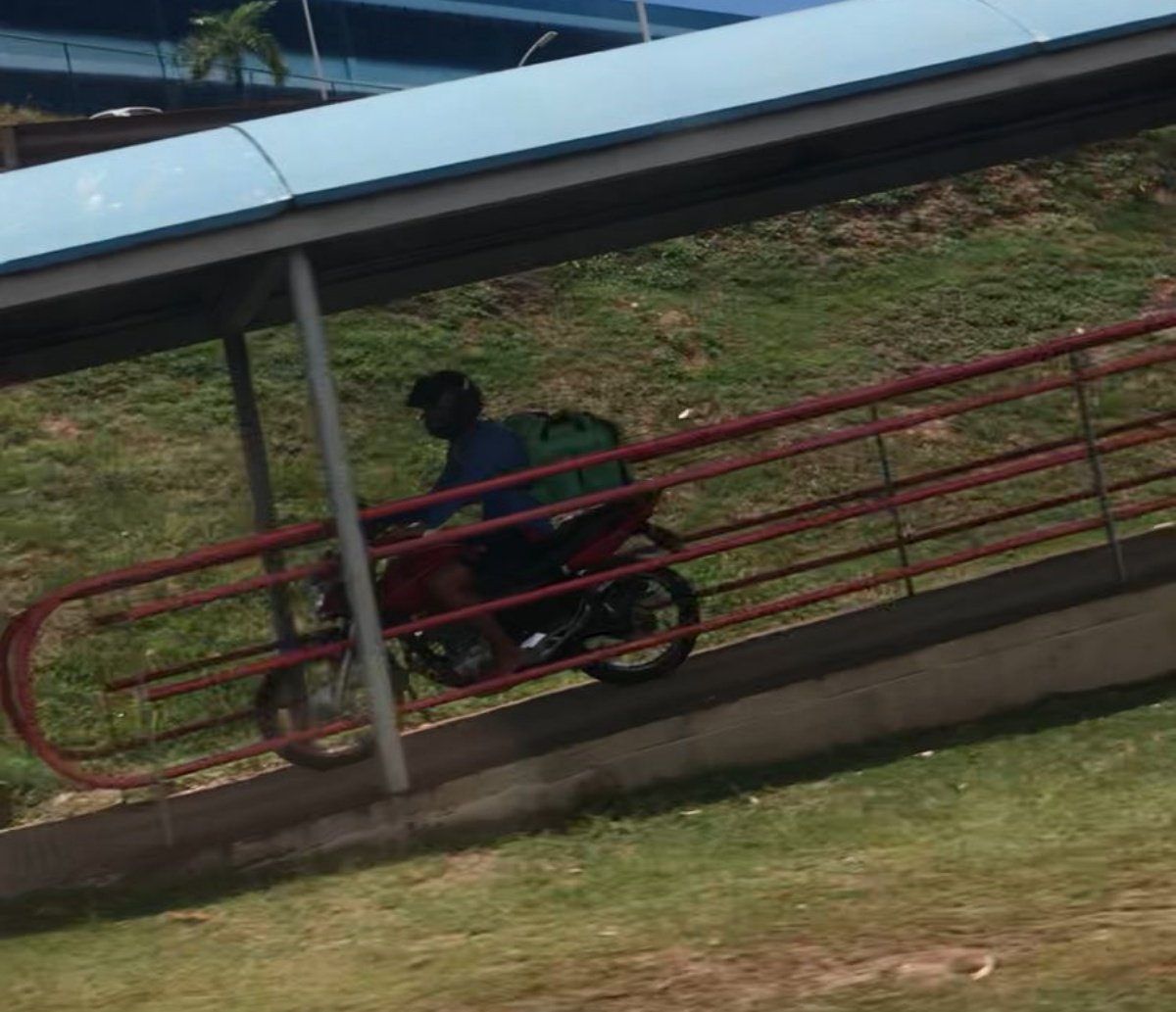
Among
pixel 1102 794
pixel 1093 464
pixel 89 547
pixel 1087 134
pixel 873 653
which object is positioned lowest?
pixel 1102 794

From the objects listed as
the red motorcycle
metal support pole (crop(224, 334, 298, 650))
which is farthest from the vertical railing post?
the red motorcycle

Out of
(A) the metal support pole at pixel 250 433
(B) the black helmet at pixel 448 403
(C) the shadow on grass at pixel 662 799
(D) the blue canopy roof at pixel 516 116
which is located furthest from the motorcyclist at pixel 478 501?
(D) the blue canopy roof at pixel 516 116

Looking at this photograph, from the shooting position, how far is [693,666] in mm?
7672

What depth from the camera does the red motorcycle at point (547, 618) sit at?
290 inches

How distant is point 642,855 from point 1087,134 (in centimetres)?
484

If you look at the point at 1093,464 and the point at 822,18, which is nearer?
the point at 822,18

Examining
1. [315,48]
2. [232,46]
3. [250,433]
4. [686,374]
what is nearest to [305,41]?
[315,48]

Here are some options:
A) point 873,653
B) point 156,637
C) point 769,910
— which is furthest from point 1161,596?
point 156,637

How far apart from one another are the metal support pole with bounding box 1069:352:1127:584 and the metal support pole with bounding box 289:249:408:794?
3.26 metres

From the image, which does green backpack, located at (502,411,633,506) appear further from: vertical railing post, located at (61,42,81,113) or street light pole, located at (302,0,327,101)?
street light pole, located at (302,0,327,101)

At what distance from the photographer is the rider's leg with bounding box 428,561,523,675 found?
741 centimetres

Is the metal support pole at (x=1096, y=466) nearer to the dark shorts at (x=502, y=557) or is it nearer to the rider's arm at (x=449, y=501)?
the dark shorts at (x=502, y=557)

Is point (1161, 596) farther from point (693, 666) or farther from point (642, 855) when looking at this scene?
point (642, 855)

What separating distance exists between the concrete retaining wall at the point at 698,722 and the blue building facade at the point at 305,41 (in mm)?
38453
